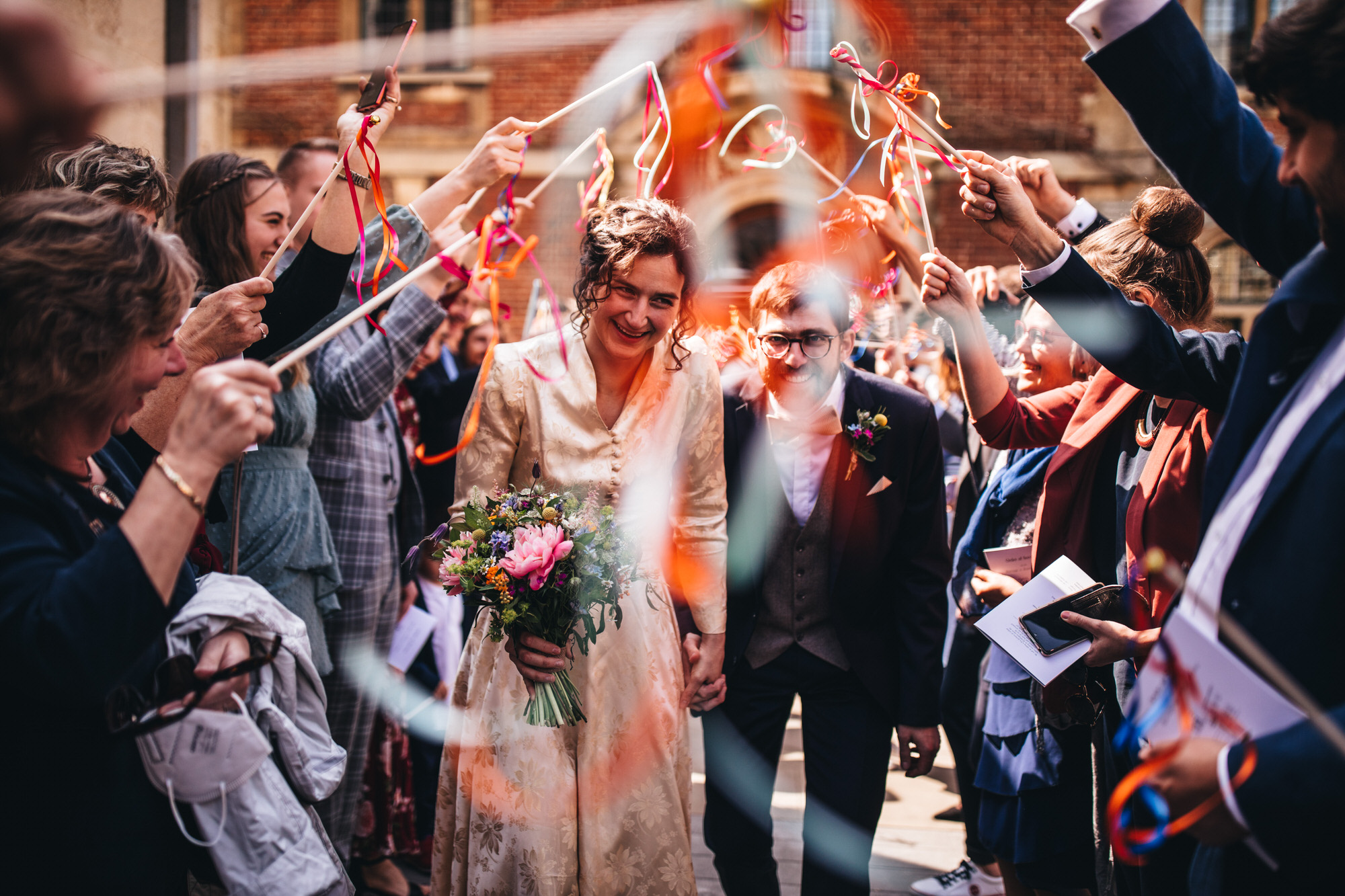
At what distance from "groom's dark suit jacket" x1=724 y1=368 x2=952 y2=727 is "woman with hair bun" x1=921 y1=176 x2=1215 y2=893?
9.0 inches

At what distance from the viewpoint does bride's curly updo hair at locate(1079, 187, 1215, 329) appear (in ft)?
7.75

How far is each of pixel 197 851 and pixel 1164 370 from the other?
2.02m

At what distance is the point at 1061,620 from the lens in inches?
88.1

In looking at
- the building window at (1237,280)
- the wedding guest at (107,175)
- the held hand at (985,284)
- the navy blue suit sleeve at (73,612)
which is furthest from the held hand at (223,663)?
the building window at (1237,280)

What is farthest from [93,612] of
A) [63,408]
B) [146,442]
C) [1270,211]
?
[1270,211]

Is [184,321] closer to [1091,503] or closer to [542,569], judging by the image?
[542,569]

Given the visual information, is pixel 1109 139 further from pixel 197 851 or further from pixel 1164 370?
pixel 197 851

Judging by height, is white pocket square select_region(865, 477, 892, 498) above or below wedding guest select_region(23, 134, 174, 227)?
below

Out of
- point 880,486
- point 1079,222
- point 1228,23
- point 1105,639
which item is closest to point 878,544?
point 880,486

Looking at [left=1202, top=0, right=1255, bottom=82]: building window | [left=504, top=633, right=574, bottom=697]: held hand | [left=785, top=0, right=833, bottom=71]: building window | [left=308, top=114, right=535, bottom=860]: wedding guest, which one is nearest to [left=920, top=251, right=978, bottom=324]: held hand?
[left=504, top=633, right=574, bottom=697]: held hand

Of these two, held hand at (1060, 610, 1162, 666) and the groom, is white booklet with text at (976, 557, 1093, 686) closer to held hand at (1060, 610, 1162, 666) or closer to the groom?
held hand at (1060, 610, 1162, 666)

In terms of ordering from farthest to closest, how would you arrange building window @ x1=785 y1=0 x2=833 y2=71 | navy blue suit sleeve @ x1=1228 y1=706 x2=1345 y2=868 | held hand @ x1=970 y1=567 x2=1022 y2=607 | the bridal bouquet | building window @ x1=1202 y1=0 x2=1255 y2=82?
building window @ x1=1202 y1=0 x2=1255 y2=82, building window @ x1=785 y1=0 x2=833 y2=71, held hand @ x1=970 y1=567 x2=1022 y2=607, the bridal bouquet, navy blue suit sleeve @ x1=1228 y1=706 x2=1345 y2=868

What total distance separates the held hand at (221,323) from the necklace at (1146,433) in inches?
83.0

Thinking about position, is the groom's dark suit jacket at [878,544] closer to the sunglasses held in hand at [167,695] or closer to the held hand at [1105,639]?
the held hand at [1105,639]
